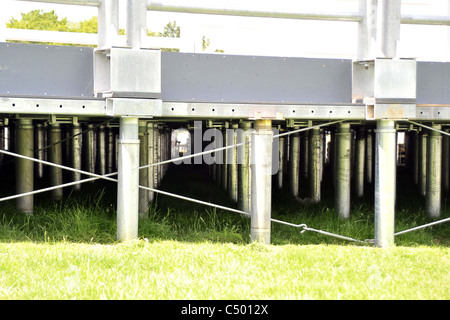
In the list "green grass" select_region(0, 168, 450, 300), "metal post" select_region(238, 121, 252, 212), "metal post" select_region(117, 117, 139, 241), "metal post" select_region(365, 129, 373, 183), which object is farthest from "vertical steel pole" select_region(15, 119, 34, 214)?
"metal post" select_region(365, 129, 373, 183)

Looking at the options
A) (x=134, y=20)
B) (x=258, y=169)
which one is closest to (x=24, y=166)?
(x=134, y=20)

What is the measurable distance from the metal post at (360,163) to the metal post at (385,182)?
489 cm

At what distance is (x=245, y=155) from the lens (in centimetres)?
1142

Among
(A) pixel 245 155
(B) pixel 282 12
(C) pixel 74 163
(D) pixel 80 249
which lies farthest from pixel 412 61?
(C) pixel 74 163

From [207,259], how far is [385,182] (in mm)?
2601

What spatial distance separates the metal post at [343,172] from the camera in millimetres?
10711

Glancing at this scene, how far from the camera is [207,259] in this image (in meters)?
7.74

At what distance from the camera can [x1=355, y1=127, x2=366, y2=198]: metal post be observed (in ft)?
45.5

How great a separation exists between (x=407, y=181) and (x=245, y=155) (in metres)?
7.33

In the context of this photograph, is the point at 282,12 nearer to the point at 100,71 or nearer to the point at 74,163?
the point at 100,71

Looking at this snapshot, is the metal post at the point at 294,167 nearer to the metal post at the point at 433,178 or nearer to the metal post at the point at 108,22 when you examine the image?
the metal post at the point at 433,178

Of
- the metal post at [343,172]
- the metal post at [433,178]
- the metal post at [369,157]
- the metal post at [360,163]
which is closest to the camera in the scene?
the metal post at [343,172]

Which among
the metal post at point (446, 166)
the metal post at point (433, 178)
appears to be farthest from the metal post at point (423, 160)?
the metal post at point (446, 166)

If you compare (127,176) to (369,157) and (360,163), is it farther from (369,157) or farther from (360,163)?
(369,157)
